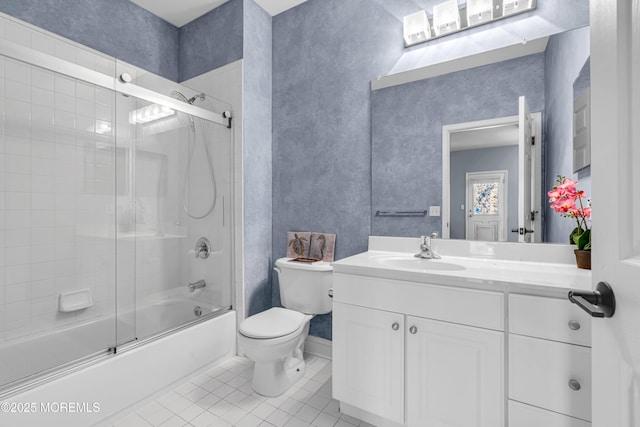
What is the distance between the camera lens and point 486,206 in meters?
1.66

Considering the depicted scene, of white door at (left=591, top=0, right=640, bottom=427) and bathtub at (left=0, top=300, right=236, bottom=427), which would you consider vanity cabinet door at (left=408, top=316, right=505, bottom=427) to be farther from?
bathtub at (left=0, top=300, right=236, bottom=427)

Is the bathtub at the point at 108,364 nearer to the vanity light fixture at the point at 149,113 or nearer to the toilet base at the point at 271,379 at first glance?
the toilet base at the point at 271,379

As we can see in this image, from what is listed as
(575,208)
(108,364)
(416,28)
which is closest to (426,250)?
(575,208)

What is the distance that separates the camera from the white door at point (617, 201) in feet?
1.59

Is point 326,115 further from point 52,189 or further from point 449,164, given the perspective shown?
point 52,189

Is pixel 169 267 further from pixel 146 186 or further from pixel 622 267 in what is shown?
pixel 622 267

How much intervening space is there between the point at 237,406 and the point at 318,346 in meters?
0.73

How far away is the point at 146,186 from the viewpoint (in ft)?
6.42

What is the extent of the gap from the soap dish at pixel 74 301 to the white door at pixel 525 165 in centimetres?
262

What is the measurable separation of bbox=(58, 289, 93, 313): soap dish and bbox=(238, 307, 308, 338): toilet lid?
1.06 m

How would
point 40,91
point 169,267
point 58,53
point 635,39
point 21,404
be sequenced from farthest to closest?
point 169,267 < point 58,53 < point 40,91 < point 21,404 < point 635,39

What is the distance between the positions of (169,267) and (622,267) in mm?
2272

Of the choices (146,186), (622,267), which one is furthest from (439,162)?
(146,186)

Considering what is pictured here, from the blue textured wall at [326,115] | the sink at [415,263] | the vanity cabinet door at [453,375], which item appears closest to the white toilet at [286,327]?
the blue textured wall at [326,115]
